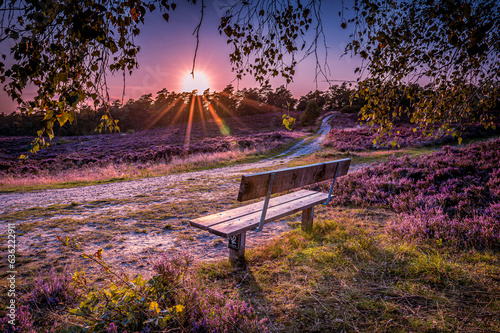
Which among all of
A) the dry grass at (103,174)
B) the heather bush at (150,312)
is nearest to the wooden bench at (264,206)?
the heather bush at (150,312)

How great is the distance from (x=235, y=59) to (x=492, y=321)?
3772mm

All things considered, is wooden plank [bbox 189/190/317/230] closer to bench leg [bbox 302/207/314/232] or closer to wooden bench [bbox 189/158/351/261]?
wooden bench [bbox 189/158/351/261]

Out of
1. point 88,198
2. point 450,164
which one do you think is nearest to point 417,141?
point 450,164

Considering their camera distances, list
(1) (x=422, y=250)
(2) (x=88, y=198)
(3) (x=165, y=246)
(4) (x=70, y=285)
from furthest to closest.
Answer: (2) (x=88, y=198) → (3) (x=165, y=246) → (1) (x=422, y=250) → (4) (x=70, y=285)

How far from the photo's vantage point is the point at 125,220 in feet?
20.3

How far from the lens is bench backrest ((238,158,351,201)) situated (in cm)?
321

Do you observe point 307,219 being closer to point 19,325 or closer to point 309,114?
point 19,325

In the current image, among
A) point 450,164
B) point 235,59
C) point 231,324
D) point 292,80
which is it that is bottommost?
point 231,324

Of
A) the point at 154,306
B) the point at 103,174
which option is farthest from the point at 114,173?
the point at 154,306

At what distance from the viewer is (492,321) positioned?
85.8 inches

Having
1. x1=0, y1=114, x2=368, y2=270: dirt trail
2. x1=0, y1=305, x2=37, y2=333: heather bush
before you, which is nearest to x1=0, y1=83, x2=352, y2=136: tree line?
x1=0, y1=114, x2=368, y2=270: dirt trail

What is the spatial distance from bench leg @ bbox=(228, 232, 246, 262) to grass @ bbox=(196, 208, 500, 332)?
166 mm

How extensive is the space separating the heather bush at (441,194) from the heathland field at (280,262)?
3cm

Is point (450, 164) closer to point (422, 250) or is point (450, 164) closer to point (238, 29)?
point (422, 250)
